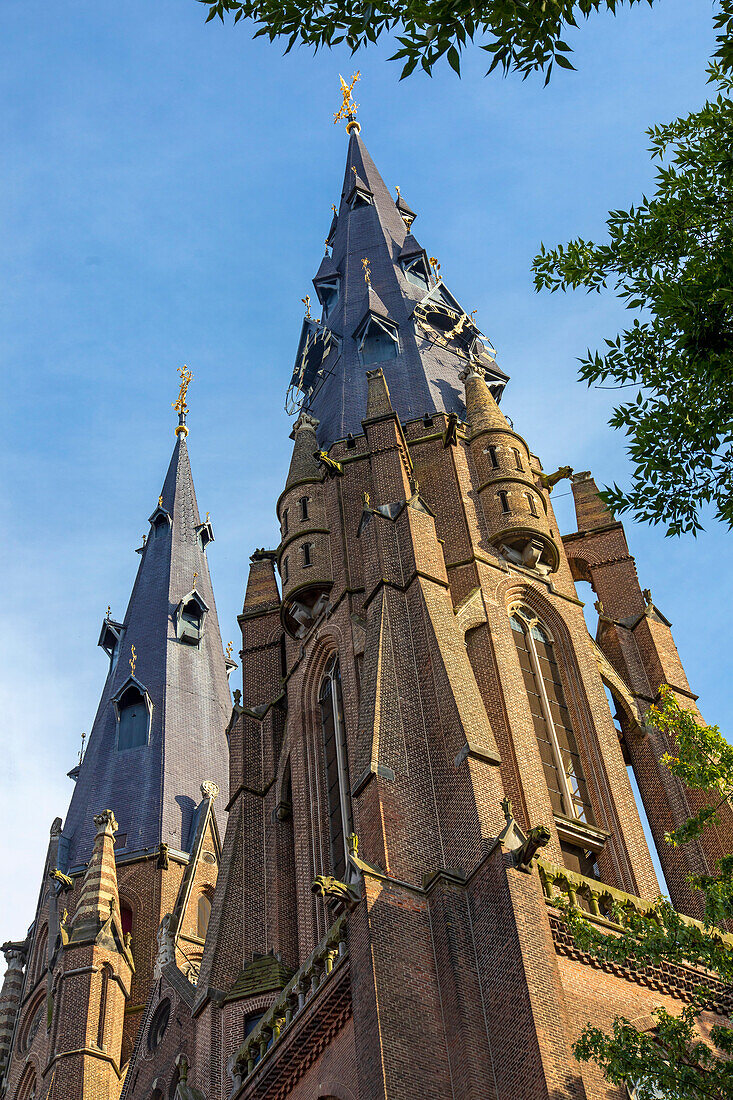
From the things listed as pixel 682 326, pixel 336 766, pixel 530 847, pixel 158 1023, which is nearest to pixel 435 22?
pixel 682 326

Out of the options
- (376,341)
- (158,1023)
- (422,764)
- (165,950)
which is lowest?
(422,764)

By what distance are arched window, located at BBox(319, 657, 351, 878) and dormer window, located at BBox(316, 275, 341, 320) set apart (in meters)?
15.7

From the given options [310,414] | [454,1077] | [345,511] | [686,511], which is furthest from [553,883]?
[310,414]

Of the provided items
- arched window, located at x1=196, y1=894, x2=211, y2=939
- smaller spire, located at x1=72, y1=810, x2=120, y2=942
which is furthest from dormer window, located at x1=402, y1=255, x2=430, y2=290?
arched window, located at x1=196, y1=894, x2=211, y2=939

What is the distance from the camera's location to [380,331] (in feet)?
115

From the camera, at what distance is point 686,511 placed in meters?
13.2

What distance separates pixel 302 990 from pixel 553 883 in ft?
13.5

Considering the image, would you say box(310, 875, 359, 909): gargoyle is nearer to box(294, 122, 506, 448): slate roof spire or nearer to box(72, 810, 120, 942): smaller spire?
box(294, 122, 506, 448): slate roof spire

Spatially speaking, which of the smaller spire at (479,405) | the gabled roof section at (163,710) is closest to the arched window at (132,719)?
the gabled roof section at (163,710)

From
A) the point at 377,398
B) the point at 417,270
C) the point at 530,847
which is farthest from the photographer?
the point at 417,270

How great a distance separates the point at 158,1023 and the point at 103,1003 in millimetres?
3282

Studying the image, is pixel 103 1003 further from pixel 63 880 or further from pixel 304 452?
pixel 304 452

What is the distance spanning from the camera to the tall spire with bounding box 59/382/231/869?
3959 cm

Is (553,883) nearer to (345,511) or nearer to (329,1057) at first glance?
(329,1057)
